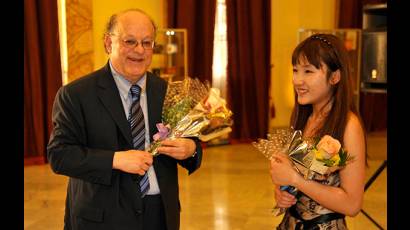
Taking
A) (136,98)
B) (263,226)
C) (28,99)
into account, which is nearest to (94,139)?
(136,98)

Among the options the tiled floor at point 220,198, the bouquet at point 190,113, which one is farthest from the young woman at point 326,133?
the tiled floor at point 220,198

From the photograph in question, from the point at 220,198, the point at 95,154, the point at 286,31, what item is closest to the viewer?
the point at 95,154

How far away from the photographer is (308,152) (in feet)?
5.45

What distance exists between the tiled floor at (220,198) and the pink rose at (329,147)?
8.90ft

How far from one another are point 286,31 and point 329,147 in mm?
7430

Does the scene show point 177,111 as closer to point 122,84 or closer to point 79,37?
point 122,84

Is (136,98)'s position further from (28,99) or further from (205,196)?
(28,99)

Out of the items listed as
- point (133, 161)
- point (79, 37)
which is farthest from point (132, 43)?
point (79, 37)

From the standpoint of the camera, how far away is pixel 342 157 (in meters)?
1.60

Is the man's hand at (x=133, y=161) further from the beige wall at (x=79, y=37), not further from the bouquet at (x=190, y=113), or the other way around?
the beige wall at (x=79, y=37)

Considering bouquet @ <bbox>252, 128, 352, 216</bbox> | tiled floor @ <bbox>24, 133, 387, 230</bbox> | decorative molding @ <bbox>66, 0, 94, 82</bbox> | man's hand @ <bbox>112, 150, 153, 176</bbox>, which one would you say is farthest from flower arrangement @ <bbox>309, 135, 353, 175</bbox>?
decorative molding @ <bbox>66, 0, 94, 82</bbox>

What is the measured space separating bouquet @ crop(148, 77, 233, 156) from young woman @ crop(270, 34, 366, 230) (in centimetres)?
35
